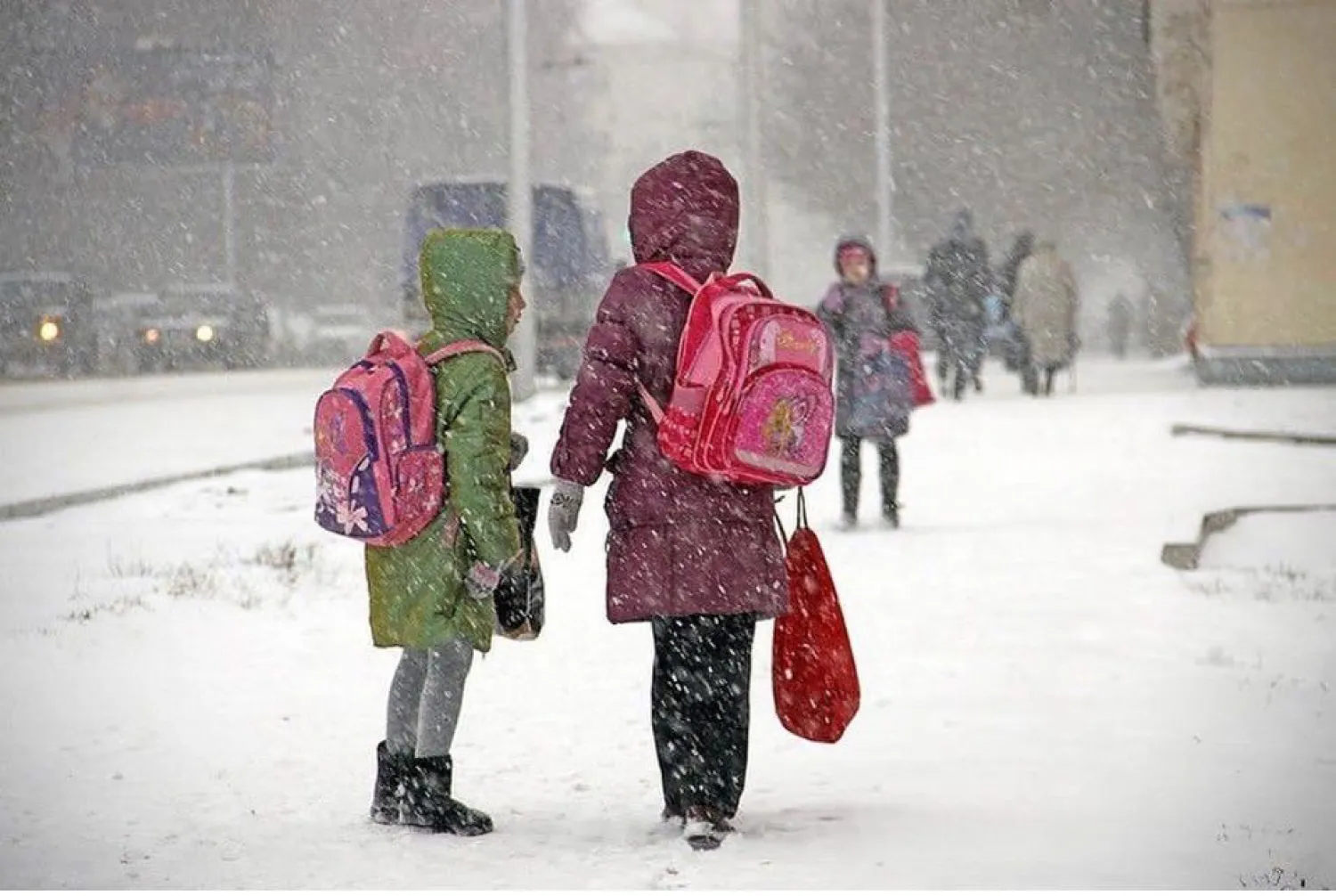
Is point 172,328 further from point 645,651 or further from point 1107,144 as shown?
point 645,651

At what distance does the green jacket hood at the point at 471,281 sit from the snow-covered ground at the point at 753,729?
1195 millimetres

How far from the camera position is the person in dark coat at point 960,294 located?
2519 cm

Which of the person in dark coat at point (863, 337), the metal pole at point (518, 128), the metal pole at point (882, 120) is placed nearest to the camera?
the person in dark coat at point (863, 337)

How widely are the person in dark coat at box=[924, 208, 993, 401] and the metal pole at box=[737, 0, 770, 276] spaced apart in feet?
11.7

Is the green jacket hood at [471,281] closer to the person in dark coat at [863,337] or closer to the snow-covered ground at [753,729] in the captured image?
the snow-covered ground at [753,729]

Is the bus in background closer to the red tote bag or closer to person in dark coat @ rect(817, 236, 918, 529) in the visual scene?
person in dark coat @ rect(817, 236, 918, 529)

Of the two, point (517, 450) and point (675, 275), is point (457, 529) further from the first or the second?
point (675, 275)

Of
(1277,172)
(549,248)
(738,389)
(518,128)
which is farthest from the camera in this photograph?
(549,248)

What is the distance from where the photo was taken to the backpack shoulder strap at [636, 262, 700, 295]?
5.34 m

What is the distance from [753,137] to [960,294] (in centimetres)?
607

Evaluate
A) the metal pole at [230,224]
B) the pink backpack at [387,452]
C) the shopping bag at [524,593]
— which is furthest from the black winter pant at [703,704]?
the metal pole at [230,224]

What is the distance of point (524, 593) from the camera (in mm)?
5578

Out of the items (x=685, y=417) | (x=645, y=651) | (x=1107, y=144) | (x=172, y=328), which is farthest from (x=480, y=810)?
(x=1107, y=144)

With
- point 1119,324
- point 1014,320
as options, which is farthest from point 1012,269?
point 1119,324
